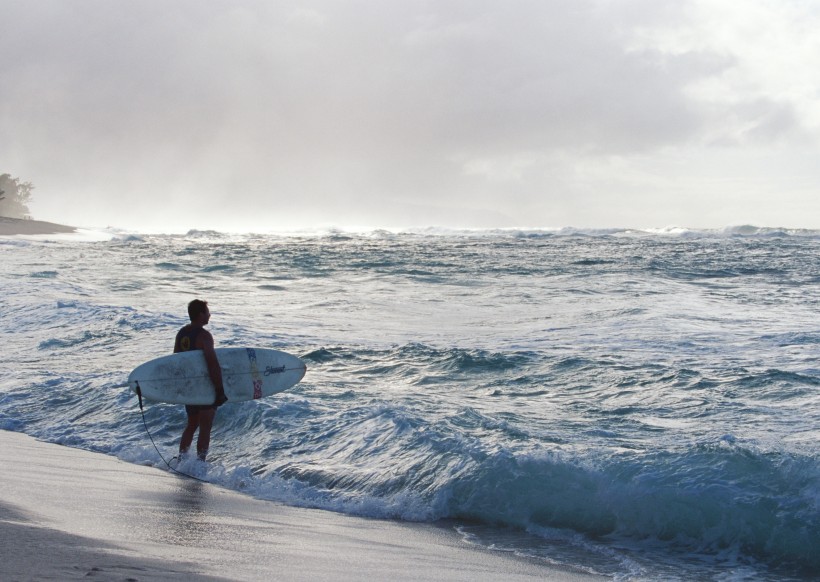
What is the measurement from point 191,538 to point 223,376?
149 inches

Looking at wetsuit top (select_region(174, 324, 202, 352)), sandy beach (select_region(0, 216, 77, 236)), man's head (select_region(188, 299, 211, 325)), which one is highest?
sandy beach (select_region(0, 216, 77, 236))

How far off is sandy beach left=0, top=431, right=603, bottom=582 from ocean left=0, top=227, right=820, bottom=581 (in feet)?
1.38

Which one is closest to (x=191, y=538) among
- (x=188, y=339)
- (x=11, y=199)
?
(x=188, y=339)

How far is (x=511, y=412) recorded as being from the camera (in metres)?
8.78

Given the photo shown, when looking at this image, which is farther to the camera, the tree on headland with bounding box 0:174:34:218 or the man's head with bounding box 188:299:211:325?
the tree on headland with bounding box 0:174:34:218

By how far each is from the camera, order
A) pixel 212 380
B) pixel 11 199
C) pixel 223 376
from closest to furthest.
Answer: pixel 212 380
pixel 223 376
pixel 11 199

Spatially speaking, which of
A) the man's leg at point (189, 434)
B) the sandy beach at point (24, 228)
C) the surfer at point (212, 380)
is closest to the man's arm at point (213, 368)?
the surfer at point (212, 380)

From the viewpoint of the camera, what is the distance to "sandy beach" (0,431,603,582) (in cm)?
345

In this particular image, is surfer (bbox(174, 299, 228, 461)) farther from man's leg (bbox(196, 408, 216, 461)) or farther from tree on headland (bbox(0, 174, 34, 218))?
tree on headland (bbox(0, 174, 34, 218))

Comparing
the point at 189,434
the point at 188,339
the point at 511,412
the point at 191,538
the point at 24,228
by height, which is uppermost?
the point at 24,228

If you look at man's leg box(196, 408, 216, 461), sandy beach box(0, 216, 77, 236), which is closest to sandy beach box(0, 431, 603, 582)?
man's leg box(196, 408, 216, 461)

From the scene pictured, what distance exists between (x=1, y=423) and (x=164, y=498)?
14.2 feet

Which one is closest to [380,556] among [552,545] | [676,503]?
[552,545]

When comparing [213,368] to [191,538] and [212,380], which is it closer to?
[212,380]
